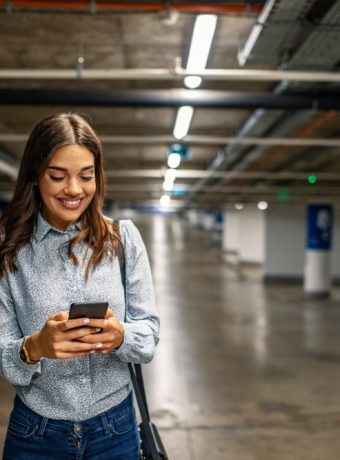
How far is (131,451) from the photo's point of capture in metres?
1.41

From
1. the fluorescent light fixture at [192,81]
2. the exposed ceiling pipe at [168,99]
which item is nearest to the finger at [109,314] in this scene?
the fluorescent light fixture at [192,81]

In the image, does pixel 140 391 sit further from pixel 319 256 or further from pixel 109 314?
pixel 319 256

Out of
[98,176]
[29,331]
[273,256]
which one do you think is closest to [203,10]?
[98,176]

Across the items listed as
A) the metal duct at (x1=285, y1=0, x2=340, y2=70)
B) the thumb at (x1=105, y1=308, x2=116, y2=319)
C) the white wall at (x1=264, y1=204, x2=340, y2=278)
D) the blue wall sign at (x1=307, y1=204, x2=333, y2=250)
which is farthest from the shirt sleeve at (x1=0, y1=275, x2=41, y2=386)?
the white wall at (x1=264, y1=204, x2=340, y2=278)

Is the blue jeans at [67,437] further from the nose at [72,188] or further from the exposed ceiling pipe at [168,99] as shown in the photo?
the exposed ceiling pipe at [168,99]

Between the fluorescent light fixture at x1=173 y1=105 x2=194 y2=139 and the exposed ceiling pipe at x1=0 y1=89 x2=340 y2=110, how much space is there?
0.54ft

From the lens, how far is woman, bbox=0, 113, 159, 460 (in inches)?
52.5

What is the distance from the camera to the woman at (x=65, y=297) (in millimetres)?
1334

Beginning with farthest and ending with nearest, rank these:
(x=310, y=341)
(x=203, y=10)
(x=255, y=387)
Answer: (x=310, y=341) < (x=255, y=387) < (x=203, y=10)

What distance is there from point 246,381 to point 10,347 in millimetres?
5410

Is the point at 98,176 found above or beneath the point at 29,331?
above

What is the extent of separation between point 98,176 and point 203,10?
9.05 ft

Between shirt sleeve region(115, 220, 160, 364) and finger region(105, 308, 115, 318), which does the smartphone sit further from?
shirt sleeve region(115, 220, 160, 364)

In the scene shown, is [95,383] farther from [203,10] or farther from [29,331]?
[203,10]
